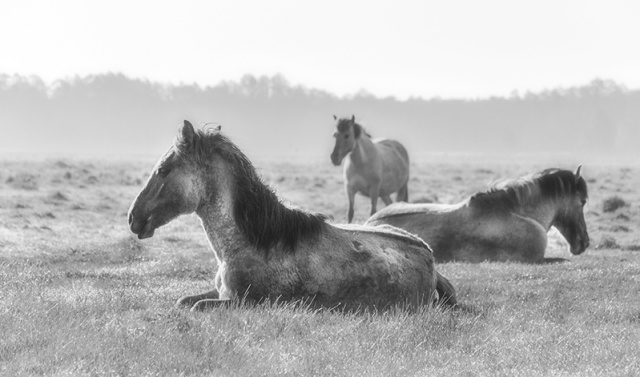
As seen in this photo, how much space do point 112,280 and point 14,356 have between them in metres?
5.26

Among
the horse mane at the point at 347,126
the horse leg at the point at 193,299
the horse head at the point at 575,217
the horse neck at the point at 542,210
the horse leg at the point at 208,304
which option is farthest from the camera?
the horse mane at the point at 347,126

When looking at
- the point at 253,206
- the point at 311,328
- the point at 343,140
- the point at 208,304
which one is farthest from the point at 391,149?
the point at 311,328

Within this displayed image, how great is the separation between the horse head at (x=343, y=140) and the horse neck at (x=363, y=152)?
16 cm

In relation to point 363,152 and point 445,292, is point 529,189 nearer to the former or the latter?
point 445,292

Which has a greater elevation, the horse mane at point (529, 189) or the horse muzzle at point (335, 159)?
the horse mane at point (529, 189)

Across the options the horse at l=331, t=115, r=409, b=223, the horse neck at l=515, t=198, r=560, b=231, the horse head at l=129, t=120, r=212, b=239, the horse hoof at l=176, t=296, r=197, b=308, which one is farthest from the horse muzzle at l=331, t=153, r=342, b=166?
the horse hoof at l=176, t=296, r=197, b=308

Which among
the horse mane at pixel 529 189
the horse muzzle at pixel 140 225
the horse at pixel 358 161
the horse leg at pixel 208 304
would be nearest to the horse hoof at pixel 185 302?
the horse leg at pixel 208 304

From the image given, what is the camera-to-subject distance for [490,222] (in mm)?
14945

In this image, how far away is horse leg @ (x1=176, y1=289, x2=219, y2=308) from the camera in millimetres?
8539

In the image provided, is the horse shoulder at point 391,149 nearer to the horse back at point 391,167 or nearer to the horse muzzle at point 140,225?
the horse back at point 391,167

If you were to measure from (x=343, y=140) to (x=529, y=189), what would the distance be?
9712 millimetres

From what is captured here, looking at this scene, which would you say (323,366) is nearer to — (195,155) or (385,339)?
(385,339)

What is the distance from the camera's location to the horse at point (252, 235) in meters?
8.58

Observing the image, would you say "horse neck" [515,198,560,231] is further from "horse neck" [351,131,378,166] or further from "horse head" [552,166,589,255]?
"horse neck" [351,131,378,166]
